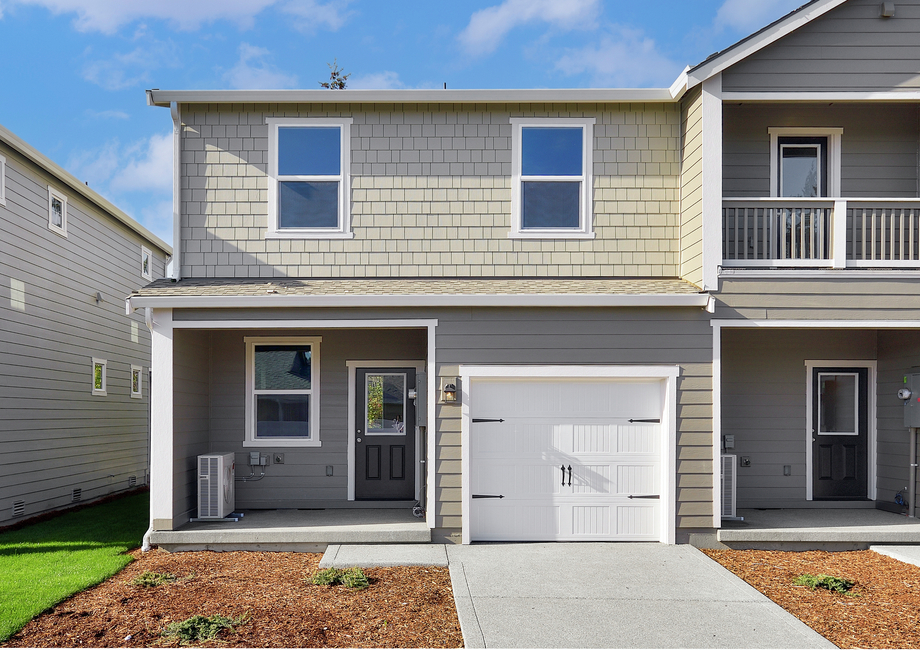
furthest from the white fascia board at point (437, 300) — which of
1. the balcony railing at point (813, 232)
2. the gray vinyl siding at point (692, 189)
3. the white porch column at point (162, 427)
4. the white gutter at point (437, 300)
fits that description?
the balcony railing at point (813, 232)

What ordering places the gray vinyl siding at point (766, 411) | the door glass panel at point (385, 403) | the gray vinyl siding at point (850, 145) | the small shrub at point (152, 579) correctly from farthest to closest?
1. the door glass panel at point (385, 403)
2. the gray vinyl siding at point (766, 411)
3. the gray vinyl siding at point (850, 145)
4. the small shrub at point (152, 579)

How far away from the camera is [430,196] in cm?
876

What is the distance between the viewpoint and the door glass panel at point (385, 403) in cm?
923

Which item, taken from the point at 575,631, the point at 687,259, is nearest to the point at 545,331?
the point at 687,259

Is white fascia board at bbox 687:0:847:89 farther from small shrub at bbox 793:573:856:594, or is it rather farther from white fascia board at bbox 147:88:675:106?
small shrub at bbox 793:573:856:594

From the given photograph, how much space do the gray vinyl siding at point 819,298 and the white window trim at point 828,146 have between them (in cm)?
161

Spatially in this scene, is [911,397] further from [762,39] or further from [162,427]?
[162,427]

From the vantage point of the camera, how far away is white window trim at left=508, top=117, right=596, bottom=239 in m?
8.67

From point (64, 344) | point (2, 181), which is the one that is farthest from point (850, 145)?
point (64, 344)

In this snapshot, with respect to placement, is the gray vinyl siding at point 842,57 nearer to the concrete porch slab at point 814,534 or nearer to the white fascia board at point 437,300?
the white fascia board at point 437,300

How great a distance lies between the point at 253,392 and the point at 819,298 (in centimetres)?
681

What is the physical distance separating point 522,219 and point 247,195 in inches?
134

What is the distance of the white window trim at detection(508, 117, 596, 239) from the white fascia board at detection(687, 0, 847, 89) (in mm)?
1454

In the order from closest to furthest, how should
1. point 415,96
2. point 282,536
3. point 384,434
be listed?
point 282,536, point 415,96, point 384,434
